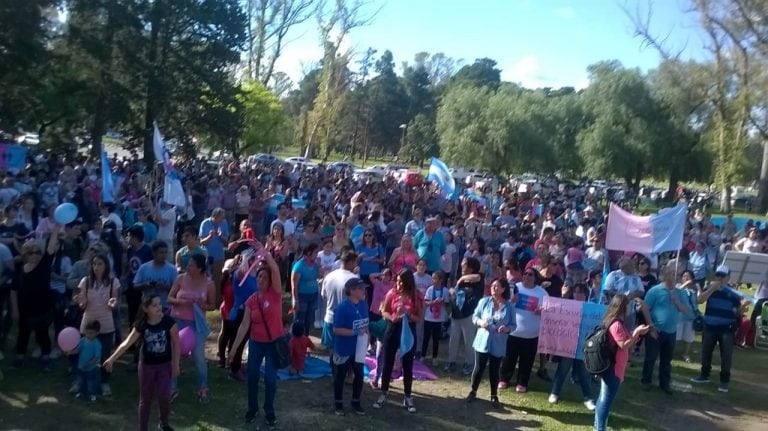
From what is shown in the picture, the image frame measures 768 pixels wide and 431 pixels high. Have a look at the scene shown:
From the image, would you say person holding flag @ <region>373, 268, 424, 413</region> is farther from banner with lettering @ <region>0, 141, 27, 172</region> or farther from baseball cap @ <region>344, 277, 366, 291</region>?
banner with lettering @ <region>0, 141, 27, 172</region>

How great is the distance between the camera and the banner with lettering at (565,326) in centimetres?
856

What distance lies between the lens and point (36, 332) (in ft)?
26.3

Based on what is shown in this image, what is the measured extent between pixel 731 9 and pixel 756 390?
25242mm

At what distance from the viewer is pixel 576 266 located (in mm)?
11688

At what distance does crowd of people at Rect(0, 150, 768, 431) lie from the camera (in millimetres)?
7000

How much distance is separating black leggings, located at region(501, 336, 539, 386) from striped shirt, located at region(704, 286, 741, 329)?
8.89ft

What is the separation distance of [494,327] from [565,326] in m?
1.21

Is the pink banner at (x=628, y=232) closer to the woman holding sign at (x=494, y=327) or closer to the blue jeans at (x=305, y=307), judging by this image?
the woman holding sign at (x=494, y=327)

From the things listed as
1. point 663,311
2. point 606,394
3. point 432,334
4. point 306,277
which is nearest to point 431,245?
point 432,334

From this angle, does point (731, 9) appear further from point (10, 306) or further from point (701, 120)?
point (10, 306)

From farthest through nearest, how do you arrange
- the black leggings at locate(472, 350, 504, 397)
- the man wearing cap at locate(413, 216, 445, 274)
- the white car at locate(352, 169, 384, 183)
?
the white car at locate(352, 169, 384, 183) < the man wearing cap at locate(413, 216, 445, 274) < the black leggings at locate(472, 350, 504, 397)

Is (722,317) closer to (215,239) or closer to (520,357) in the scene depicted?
(520,357)

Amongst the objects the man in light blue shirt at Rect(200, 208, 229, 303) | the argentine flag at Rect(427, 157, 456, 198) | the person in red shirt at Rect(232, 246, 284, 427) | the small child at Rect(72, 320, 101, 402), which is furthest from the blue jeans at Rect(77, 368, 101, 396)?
the argentine flag at Rect(427, 157, 456, 198)

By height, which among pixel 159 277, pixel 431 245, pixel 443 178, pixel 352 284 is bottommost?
pixel 159 277
